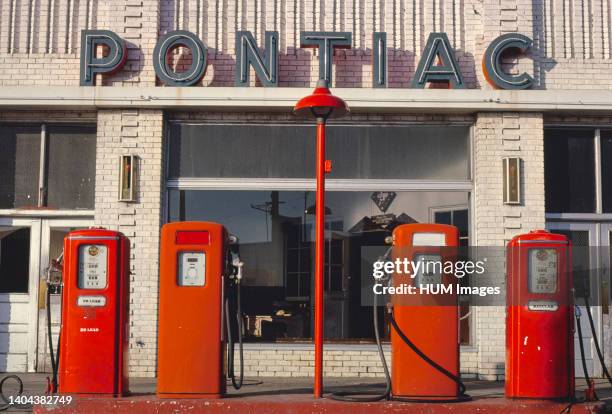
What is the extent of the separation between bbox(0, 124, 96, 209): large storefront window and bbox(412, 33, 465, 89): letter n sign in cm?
487

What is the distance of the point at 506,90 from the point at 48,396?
24.2 ft

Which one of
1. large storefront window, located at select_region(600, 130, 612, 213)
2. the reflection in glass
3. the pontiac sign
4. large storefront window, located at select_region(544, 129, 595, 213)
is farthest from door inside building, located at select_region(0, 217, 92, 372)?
large storefront window, located at select_region(600, 130, 612, 213)

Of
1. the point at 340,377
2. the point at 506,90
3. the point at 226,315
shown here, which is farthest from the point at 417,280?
the point at 506,90

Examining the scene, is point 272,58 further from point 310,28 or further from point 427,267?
point 427,267

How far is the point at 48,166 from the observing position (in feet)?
41.4

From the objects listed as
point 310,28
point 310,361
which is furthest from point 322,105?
point 310,361

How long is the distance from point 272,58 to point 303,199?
6.76 ft

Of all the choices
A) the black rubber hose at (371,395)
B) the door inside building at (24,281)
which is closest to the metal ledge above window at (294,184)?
the door inside building at (24,281)

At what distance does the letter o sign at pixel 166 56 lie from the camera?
39.7ft

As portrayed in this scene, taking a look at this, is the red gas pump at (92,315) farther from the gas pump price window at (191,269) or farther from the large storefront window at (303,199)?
the large storefront window at (303,199)

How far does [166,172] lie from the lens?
488 inches

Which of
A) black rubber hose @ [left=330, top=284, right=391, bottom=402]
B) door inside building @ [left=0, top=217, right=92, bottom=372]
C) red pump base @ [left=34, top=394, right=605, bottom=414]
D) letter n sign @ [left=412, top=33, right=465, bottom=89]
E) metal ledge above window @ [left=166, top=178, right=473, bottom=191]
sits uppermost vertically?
letter n sign @ [left=412, top=33, right=465, bottom=89]

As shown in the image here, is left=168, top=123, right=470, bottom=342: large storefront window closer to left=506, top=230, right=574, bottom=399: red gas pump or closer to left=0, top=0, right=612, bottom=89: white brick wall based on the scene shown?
left=0, top=0, right=612, bottom=89: white brick wall

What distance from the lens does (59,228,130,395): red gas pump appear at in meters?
8.90
